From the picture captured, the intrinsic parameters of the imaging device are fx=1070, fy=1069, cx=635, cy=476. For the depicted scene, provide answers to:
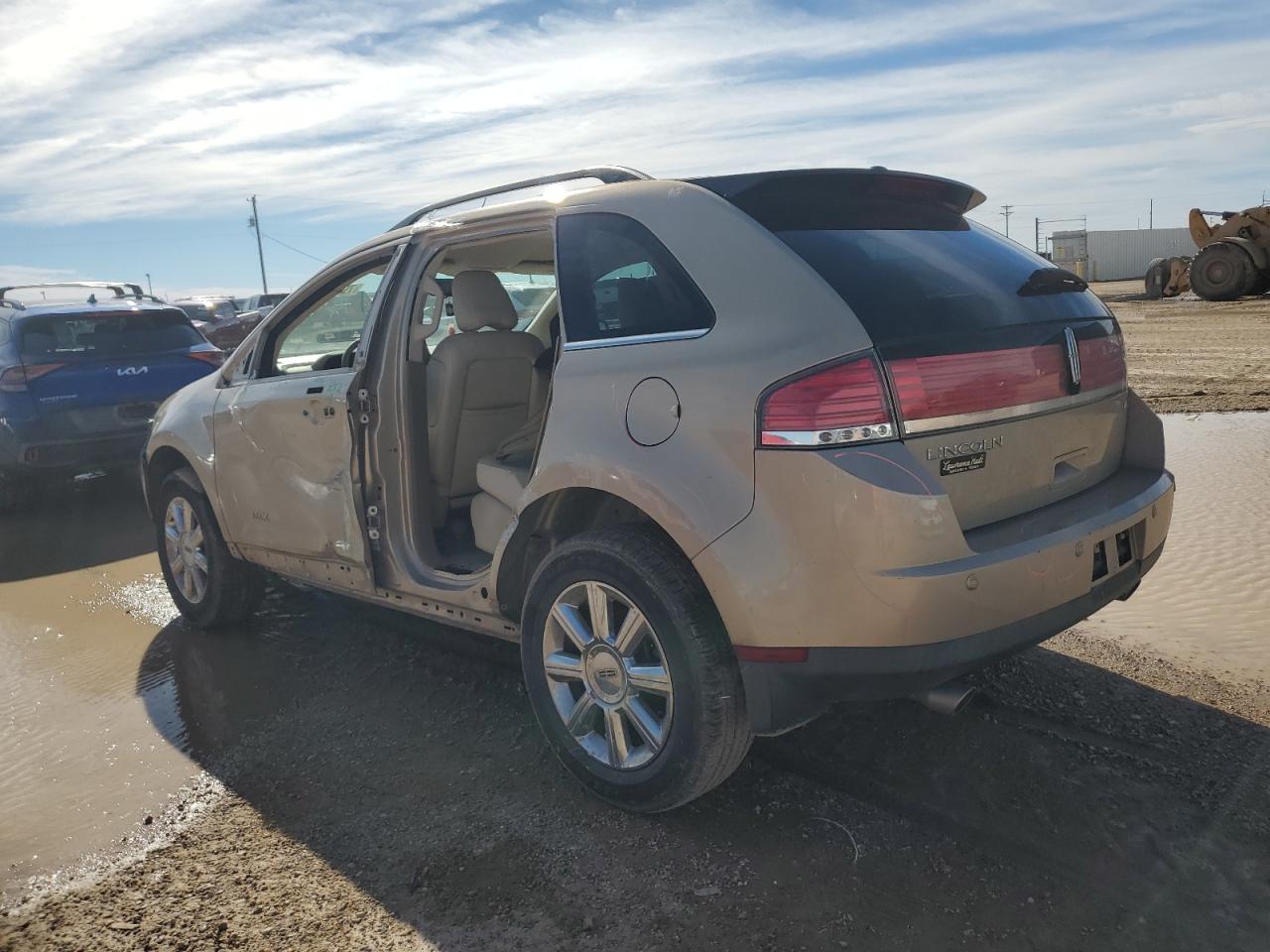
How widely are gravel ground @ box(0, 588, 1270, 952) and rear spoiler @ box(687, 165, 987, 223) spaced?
68.8 inches

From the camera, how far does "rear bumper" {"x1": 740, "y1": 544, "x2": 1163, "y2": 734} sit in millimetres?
2670

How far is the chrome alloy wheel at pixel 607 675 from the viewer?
304 cm

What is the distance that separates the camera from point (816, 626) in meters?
2.68

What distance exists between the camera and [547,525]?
341 centimetres

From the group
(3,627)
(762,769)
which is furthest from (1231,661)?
(3,627)

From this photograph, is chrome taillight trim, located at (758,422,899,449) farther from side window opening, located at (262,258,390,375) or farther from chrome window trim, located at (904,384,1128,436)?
side window opening, located at (262,258,390,375)

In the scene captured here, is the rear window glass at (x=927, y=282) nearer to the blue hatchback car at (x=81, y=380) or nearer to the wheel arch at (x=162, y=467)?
the wheel arch at (x=162, y=467)

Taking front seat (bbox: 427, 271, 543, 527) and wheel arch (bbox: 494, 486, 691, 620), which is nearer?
wheel arch (bbox: 494, 486, 691, 620)

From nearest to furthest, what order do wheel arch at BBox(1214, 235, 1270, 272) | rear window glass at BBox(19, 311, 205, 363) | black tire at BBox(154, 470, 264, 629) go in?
1. black tire at BBox(154, 470, 264, 629)
2. rear window glass at BBox(19, 311, 205, 363)
3. wheel arch at BBox(1214, 235, 1270, 272)

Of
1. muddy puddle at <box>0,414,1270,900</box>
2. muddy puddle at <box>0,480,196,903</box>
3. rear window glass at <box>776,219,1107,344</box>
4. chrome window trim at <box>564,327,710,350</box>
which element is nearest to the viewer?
rear window glass at <box>776,219,1107,344</box>

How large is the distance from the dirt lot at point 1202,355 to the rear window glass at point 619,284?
27.0 ft

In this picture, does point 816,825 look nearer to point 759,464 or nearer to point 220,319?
point 759,464

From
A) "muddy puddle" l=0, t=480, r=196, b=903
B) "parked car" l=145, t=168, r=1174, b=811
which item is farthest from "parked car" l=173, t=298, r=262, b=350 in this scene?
"parked car" l=145, t=168, r=1174, b=811

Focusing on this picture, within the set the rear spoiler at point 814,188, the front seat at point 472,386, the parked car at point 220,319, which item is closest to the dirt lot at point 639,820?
the front seat at point 472,386
